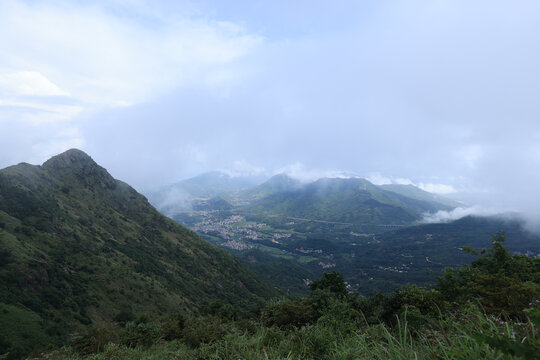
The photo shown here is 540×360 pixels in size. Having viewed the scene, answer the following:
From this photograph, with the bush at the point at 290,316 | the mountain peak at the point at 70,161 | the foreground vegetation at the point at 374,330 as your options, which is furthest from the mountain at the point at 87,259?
the bush at the point at 290,316

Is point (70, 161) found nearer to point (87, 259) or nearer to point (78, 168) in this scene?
point (78, 168)

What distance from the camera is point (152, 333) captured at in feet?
40.9

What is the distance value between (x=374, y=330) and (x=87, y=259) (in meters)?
70.4

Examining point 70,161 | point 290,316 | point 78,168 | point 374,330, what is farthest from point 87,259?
point 374,330

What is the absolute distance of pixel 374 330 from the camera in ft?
15.8

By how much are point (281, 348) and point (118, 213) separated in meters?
114

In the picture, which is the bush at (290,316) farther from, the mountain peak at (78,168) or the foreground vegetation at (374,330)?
the mountain peak at (78,168)

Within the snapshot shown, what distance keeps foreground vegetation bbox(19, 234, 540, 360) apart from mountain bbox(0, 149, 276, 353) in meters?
28.6

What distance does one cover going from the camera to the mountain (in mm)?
38250

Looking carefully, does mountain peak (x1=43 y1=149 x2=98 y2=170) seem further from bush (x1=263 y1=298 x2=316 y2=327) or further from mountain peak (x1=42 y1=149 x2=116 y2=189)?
bush (x1=263 y1=298 x2=316 y2=327)

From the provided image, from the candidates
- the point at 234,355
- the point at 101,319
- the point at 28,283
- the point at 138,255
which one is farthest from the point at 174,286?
the point at 234,355

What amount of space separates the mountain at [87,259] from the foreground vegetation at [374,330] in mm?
28636

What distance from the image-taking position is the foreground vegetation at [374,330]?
2.86 meters

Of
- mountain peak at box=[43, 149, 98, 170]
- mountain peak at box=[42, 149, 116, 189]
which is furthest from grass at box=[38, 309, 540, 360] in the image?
mountain peak at box=[43, 149, 98, 170]
